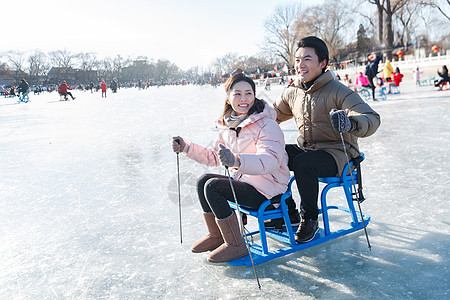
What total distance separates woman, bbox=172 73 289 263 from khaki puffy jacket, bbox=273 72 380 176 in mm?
352

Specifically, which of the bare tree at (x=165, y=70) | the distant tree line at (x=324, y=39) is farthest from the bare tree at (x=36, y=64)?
the bare tree at (x=165, y=70)

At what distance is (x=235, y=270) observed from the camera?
2.31m

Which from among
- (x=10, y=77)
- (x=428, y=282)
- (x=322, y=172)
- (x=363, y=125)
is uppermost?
(x=10, y=77)

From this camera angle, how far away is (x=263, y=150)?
221 centimetres

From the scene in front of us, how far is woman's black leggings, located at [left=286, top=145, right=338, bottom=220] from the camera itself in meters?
2.40

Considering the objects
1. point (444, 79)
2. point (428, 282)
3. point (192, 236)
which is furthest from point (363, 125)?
point (444, 79)

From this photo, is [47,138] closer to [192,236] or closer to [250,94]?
[192,236]

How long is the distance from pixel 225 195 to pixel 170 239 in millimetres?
808

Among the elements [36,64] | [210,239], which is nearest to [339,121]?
[210,239]

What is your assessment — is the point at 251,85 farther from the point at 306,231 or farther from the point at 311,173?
the point at 306,231

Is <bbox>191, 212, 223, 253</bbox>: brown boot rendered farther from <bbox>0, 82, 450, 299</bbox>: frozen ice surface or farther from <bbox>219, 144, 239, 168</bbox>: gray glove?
<bbox>219, 144, 239, 168</bbox>: gray glove

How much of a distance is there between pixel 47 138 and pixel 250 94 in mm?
7418

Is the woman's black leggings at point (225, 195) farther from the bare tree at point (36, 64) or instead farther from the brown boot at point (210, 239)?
the bare tree at point (36, 64)

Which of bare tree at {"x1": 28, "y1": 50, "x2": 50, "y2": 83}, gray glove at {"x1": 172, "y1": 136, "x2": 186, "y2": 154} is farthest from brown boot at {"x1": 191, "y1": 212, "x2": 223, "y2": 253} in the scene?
bare tree at {"x1": 28, "y1": 50, "x2": 50, "y2": 83}
